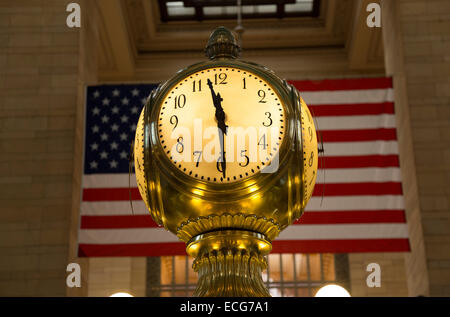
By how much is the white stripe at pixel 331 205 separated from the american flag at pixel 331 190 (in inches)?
0.4

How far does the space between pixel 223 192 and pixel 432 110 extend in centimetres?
767

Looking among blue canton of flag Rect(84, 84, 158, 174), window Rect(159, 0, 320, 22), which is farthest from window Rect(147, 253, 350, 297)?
blue canton of flag Rect(84, 84, 158, 174)

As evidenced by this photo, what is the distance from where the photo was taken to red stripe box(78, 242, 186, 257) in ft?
24.4

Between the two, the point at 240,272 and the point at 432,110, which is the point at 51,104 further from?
the point at 240,272

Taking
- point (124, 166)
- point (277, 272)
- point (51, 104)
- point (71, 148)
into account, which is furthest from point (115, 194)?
point (277, 272)

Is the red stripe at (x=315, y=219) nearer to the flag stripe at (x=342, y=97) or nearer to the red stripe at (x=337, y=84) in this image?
the flag stripe at (x=342, y=97)

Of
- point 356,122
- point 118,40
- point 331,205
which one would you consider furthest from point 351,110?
point 118,40

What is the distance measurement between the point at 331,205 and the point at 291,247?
0.62m

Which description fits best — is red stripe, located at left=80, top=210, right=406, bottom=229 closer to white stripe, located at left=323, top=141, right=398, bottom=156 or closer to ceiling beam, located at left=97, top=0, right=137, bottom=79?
white stripe, located at left=323, top=141, right=398, bottom=156

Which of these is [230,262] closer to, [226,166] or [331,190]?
[226,166]

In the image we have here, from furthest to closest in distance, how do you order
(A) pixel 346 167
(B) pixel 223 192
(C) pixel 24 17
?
(C) pixel 24 17, (A) pixel 346 167, (B) pixel 223 192

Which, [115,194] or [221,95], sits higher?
[115,194]

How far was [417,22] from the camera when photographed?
865 cm

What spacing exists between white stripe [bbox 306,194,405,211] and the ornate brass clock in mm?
6271
